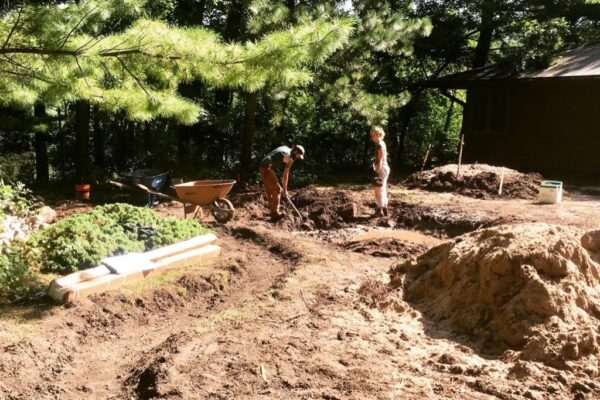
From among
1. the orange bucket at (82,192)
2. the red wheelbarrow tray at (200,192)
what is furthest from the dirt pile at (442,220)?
the orange bucket at (82,192)

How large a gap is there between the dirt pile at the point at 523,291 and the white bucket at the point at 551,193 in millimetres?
5259

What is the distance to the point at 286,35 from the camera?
4.58 metres

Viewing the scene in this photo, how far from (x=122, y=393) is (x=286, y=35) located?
9.68 feet

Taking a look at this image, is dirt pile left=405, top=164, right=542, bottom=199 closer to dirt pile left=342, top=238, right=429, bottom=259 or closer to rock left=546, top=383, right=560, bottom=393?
dirt pile left=342, top=238, right=429, bottom=259

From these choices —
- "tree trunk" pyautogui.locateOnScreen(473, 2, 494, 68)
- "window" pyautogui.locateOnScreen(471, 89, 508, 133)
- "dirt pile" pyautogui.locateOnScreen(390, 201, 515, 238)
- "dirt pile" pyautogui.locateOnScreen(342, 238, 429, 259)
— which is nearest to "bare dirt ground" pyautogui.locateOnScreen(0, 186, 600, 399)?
"dirt pile" pyautogui.locateOnScreen(342, 238, 429, 259)

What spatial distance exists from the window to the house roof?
0.62m

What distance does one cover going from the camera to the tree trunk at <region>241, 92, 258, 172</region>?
1261 cm

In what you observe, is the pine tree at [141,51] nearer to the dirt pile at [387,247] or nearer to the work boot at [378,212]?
the dirt pile at [387,247]

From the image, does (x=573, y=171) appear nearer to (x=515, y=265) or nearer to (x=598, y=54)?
(x=598, y=54)

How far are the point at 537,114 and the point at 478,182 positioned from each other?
16.0 ft

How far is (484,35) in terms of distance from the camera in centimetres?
1772

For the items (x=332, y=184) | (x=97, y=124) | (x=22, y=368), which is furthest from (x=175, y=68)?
(x=97, y=124)

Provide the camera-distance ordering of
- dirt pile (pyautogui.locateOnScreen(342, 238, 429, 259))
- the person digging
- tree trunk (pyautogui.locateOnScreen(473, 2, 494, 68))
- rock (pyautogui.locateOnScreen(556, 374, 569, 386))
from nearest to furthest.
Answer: rock (pyautogui.locateOnScreen(556, 374, 569, 386)), dirt pile (pyautogui.locateOnScreen(342, 238, 429, 259)), the person digging, tree trunk (pyautogui.locateOnScreen(473, 2, 494, 68))

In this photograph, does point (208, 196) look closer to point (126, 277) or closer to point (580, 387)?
point (126, 277)
